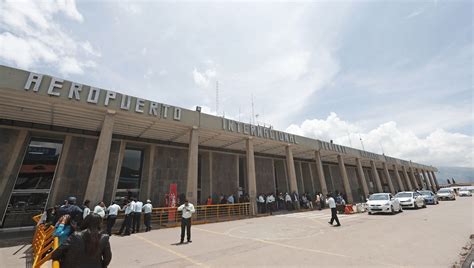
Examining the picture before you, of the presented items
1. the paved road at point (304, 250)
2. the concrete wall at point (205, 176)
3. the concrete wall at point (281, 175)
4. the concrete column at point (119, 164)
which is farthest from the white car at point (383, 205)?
the concrete column at point (119, 164)

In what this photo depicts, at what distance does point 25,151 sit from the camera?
44.8 feet

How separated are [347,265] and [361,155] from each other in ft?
101

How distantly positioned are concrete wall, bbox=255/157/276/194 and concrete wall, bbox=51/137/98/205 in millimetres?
16513

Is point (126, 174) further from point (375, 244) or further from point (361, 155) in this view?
point (361, 155)

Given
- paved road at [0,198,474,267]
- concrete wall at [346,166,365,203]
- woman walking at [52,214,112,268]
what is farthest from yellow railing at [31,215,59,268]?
concrete wall at [346,166,365,203]

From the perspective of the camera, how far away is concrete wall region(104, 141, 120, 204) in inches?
622

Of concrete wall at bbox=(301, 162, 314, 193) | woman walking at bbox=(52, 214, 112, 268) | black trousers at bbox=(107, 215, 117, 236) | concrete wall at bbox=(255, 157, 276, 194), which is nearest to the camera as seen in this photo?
woman walking at bbox=(52, 214, 112, 268)

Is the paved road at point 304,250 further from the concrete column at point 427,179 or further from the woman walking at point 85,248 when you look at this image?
the concrete column at point 427,179

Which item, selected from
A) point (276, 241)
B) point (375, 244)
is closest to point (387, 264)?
point (375, 244)

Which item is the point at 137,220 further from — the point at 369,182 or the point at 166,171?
the point at 369,182

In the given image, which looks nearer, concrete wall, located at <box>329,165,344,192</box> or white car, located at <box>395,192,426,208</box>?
white car, located at <box>395,192,426,208</box>

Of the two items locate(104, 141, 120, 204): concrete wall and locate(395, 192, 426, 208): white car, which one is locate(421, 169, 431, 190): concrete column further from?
locate(104, 141, 120, 204): concrete wall

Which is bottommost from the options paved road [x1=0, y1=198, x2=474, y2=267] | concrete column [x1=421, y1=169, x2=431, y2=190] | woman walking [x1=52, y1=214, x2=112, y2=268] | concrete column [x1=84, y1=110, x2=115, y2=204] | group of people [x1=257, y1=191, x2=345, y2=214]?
paved road [x1=0, y1=198, x2=474, y2=267]

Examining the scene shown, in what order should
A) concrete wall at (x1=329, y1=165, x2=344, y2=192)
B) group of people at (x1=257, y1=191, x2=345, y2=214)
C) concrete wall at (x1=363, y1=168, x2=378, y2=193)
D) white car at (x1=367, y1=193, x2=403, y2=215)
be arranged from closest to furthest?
white car at (x1=367, y1=193, x2=403, y2=215)
group of people at (x1=257, y1=191, x2=345, y2=214)
concrete wall at (x1=329, y1=165, x2=344, y2=192)
concrete wall at (x1=363, y1=168, x2=378, y2=193)
